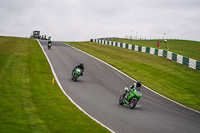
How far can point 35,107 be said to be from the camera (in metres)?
13.5

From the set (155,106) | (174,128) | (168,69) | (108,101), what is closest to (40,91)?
(108,101)

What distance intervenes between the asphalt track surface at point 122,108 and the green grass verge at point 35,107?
35.1 inches

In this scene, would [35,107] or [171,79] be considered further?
[171,79]

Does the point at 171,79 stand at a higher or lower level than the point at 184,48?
lower

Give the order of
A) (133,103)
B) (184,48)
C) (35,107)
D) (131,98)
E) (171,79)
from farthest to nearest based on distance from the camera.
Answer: (184,48)
(171,79)
(131,98)
(133,103)
(35,107)

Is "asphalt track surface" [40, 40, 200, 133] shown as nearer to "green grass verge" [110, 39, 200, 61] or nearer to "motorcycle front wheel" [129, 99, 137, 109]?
"motorcycle front wheel" [129, 99, 137, 109]

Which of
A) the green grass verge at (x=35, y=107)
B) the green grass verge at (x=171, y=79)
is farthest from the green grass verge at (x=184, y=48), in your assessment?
the green grass verge at (x=35, y=107)

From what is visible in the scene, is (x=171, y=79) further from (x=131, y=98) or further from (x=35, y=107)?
(x=35, y=107)

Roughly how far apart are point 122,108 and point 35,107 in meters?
4.66

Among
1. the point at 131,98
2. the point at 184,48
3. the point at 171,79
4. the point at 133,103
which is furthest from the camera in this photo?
the point at 184,48

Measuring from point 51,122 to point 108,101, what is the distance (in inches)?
242

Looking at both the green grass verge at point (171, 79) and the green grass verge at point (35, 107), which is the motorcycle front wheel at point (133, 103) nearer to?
the green grass verge at point (35, 107)

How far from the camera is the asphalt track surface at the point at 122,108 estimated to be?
40.1ft

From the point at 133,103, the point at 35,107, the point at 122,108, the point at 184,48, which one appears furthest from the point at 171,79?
the point at 184,48
